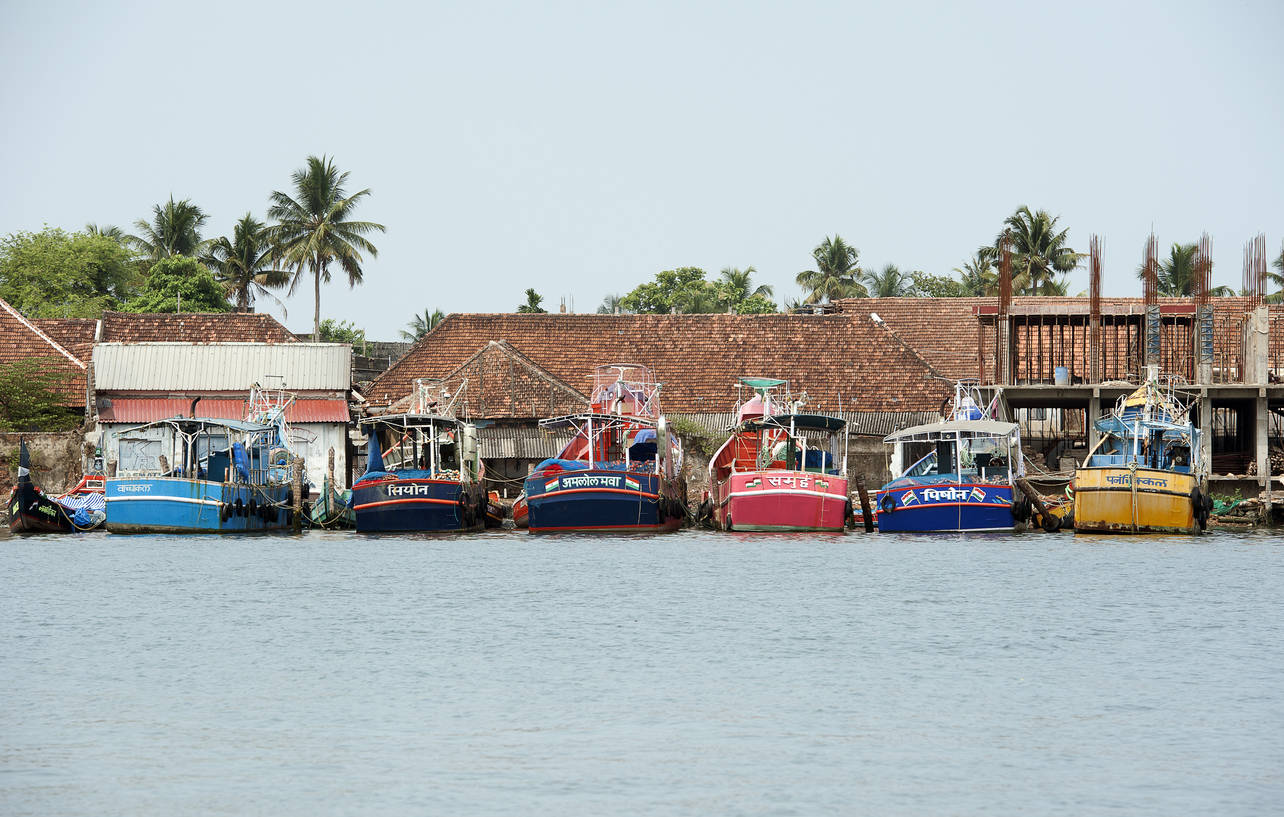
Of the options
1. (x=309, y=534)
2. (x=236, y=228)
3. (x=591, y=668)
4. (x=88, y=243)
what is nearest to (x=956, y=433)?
(x=309, y=534)

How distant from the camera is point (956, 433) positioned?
40.4 meters

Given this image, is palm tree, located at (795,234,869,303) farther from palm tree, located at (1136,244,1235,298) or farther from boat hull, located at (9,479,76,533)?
boat hull, located at (9,479,76,533)

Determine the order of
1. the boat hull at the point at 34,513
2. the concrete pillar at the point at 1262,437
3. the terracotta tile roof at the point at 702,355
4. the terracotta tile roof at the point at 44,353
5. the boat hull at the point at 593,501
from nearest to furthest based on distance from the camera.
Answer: the boat hull at the point at 593,501 < the boat hull at the point at 34,513 < the concrete pillar at the point at 1262,437 < the terracotta tile roof at the point at 44,353 < the terracotta tile roof at the point at 702,355

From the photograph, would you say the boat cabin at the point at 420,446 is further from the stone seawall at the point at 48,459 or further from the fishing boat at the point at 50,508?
the stone seawall at the point at 48,459

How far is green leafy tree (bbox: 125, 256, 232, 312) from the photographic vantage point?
6794 cm

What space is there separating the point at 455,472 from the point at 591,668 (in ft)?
76.7

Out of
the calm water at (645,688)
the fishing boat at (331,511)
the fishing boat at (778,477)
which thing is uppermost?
the fishing boat at (778,477)

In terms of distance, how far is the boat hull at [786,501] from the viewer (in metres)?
38.7

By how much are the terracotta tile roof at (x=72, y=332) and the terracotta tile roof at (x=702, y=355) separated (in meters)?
11.0

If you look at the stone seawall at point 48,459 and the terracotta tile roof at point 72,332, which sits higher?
the terracotta tile roof at point 72,332

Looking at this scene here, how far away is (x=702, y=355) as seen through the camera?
186 ft

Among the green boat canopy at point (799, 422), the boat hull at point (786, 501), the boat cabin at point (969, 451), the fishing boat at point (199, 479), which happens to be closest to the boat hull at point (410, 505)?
the fishing boat at point (199, 479)

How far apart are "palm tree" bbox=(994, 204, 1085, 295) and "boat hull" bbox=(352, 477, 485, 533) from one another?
1666 inches

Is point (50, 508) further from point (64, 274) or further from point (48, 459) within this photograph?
point (64, 274)
